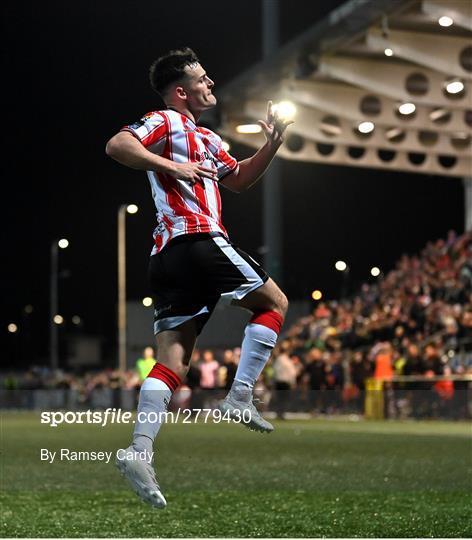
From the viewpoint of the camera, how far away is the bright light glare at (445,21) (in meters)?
26.0

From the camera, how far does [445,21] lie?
1035 inches

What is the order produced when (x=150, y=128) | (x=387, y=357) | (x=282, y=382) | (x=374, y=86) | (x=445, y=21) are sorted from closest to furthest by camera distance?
1. (x=150, y=128)
2. (x=387, y=357)
3. (x=282, y=382)
4. (x=445, y=21)
5. (x=374, y=86)

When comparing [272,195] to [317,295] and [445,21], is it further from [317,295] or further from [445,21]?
[317,295]

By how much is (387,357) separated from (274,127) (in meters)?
19.1

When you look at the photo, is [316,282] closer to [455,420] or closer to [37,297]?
[37,297]

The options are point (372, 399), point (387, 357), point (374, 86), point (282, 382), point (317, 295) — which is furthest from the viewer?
point (317, 295)

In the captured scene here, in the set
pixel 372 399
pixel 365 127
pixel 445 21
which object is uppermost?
pixel 445 21

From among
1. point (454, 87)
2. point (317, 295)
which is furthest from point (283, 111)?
point (317, 295)

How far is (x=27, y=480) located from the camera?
11.5 meters

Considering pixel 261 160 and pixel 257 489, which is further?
pixel 257 489

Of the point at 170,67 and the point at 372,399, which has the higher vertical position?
the point at 170,67

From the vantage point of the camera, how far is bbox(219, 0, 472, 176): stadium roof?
27.8 meters

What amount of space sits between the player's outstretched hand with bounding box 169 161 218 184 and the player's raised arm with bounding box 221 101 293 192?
16.7 inches

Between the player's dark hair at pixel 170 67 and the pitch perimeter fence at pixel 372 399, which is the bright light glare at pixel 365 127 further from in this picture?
the player's dark hair at pixel 170 67
